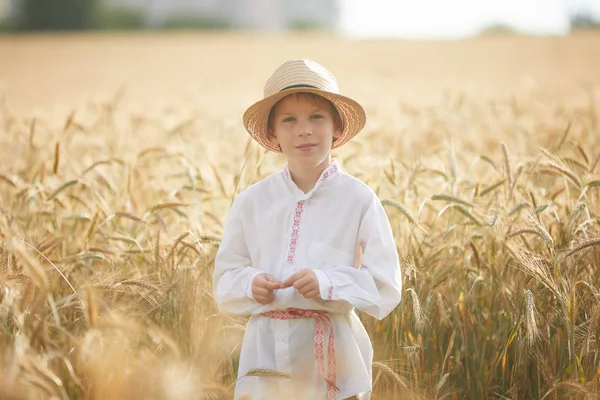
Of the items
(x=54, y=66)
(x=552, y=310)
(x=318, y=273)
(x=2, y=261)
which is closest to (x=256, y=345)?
(x=318, y=273)

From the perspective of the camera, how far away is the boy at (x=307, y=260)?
2121 millimetres

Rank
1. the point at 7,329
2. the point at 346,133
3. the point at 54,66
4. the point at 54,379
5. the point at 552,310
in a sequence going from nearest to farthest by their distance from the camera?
the point at 54,379, the point at 7,329, the point at 346,133, the point at 552,310, the point at 54,66

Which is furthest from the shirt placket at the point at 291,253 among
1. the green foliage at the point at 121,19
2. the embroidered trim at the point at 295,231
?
the green foliage at the point at 121,19

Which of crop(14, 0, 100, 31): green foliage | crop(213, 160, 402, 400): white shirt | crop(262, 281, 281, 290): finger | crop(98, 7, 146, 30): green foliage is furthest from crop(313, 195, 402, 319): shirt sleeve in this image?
crop(98, 7, 146, 30): green foliage

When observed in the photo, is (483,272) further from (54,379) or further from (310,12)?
(310,12)

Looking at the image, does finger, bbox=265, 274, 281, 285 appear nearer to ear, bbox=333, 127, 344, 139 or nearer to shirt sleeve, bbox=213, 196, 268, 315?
shirt sleeve, bbox=213, 196, 268, 315

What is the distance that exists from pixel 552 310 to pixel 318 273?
117 centimetres

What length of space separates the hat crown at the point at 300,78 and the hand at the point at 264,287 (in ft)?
1.91

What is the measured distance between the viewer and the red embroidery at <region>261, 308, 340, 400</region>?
6.96ft

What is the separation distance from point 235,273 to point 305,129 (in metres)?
0.50

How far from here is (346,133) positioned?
95.3 inches

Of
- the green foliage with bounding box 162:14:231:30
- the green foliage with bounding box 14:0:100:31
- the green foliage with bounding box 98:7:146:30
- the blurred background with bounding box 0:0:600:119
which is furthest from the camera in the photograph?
the green foliage with bounding box 162:14:231:30

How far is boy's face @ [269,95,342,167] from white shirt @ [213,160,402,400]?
0.07m

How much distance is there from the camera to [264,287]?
2.09 metres
